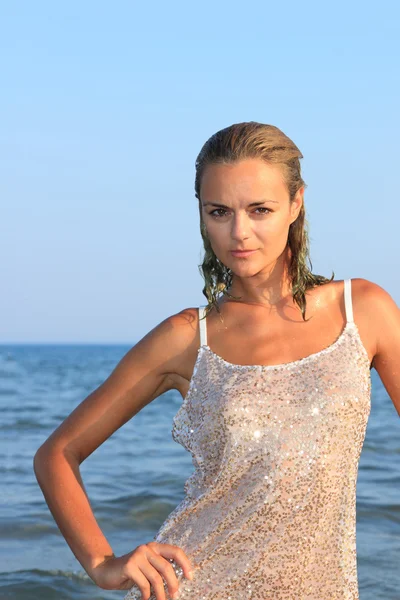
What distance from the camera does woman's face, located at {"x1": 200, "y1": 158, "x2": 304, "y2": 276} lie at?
2.79 meters

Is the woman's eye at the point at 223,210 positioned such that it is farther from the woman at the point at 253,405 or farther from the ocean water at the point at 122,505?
the ocean water at the point at 122,505

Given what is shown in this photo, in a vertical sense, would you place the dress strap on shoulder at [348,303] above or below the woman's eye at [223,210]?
below

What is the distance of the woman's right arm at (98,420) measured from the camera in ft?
9.59

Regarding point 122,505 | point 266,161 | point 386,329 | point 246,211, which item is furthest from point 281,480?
point 122,505

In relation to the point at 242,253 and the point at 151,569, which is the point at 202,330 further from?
the point at 151,569

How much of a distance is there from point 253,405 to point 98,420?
0.57 m

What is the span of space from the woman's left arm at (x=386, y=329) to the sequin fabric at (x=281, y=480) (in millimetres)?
84

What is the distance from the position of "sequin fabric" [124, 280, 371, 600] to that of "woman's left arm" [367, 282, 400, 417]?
8 centimetres

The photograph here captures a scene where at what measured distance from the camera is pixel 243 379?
2.79 m

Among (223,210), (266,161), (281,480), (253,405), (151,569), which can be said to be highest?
(266,161)

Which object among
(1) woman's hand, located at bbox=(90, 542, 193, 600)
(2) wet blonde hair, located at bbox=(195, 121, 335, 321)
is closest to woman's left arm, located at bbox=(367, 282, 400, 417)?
(2) wet blonde hair, located at bbox=(195, 121, 335, 321)

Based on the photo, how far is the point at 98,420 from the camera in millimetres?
3037

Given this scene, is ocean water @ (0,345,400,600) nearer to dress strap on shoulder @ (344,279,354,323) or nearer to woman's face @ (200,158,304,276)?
dress strap on shoulder @ (344,279,354,323)

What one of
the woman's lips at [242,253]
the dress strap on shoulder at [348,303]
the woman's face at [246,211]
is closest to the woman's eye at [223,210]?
the woman's face at [246,211]
